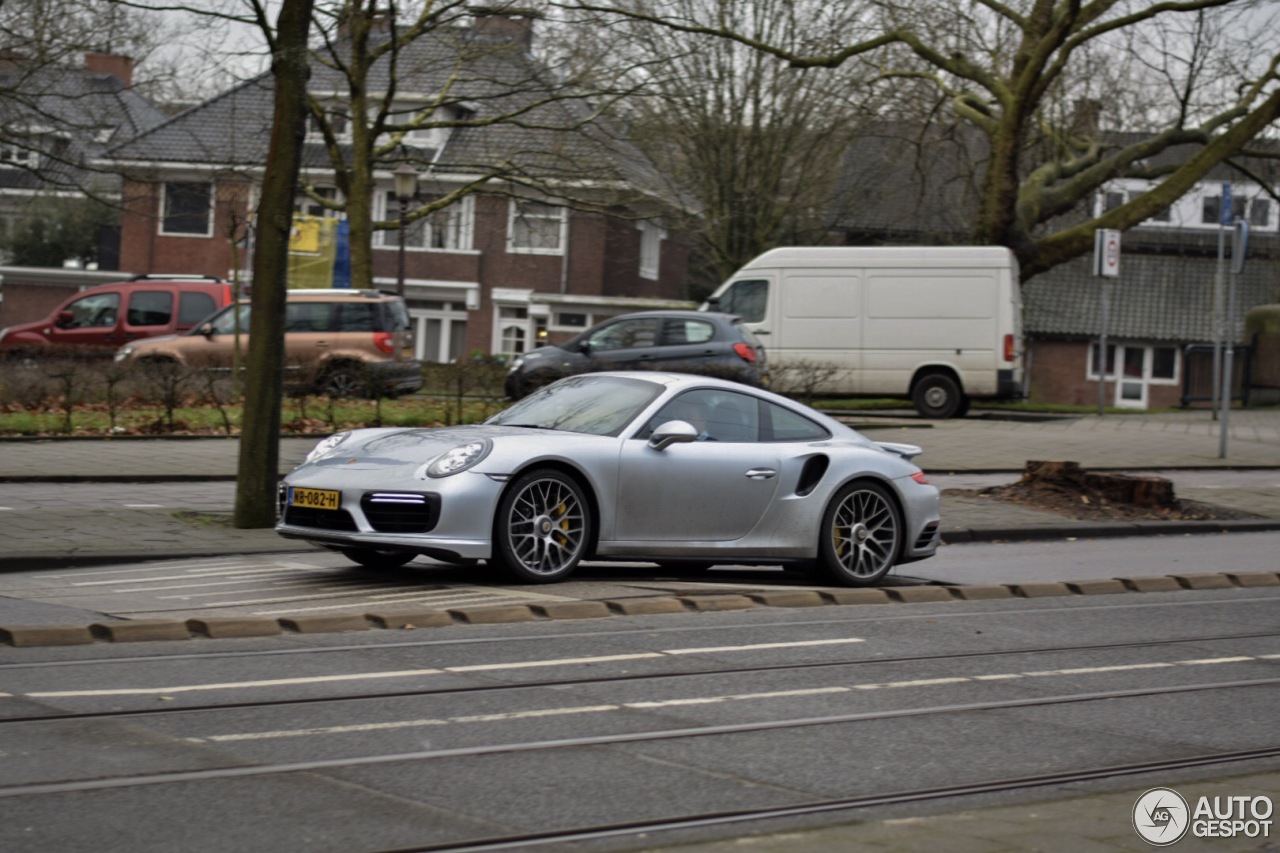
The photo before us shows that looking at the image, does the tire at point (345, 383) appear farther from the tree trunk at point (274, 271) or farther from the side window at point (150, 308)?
the tree trunk at point (274, 271)

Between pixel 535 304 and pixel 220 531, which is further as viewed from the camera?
pixel 535 304

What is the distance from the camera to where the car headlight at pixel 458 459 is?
30.0 ft

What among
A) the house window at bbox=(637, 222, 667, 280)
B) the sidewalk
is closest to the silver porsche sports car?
the sidewalk

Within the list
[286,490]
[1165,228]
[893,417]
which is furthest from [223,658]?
[1165,228]

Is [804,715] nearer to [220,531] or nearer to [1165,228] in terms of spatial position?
[220,531]

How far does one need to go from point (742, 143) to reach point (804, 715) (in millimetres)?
33072

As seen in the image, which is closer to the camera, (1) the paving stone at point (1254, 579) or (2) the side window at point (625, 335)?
(1) the paving stone at point (1254, 579)

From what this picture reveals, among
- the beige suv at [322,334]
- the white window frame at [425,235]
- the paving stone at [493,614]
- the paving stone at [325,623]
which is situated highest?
the white window frame at [425,235]

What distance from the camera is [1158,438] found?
2453cm

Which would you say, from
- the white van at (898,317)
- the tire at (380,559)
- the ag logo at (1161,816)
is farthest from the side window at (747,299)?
the ag logo at (1161,816)

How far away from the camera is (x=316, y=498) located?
935 centimetres

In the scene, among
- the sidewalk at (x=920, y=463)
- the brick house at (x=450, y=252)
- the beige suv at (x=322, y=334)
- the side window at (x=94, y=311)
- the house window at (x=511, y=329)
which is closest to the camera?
the sidewalk at (x=920, y=463)

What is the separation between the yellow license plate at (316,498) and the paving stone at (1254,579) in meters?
→ 5.93

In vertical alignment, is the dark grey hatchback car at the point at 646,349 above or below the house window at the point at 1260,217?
below
